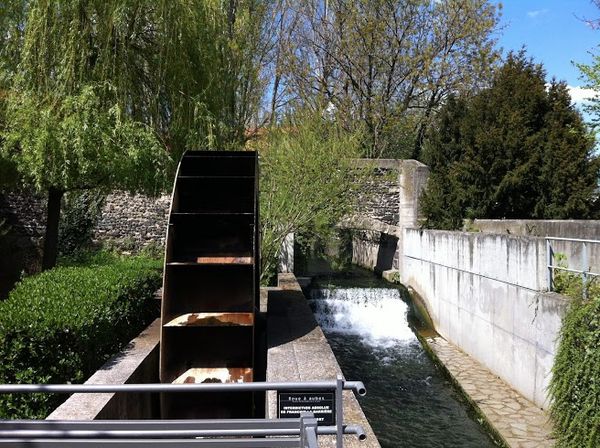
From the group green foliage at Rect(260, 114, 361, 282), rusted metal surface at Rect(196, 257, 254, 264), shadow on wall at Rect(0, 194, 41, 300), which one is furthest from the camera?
shadow on wall at Rect(0, 194, 41, 300)

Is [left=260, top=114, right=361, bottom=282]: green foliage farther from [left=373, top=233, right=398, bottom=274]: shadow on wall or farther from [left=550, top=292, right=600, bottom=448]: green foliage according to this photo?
[left=550, top=292, right=600, bottom=448]: green foliage

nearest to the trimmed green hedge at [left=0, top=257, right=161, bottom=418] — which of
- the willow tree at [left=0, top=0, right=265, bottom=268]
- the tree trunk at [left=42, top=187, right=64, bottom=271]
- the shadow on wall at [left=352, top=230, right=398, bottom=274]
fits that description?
the willow tree at [left=0, top=0, right=265, bottom=268]

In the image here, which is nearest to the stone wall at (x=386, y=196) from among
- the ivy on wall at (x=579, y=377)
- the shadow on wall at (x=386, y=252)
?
the shadow on wall at (x=386, y=252)

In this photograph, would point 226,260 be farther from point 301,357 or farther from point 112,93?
point 112,93

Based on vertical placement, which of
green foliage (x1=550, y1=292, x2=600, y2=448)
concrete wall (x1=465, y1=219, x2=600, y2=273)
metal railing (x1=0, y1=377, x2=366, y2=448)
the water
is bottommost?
the water

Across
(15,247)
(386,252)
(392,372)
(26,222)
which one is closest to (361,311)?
(392,372)

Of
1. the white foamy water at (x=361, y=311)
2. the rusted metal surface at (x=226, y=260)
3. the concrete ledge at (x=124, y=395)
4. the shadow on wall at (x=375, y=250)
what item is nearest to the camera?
the concrete ledge at (x=124, y=395)

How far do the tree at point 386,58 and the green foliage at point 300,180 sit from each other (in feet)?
21.6

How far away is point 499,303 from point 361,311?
194 inches

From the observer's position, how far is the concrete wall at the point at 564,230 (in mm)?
6719

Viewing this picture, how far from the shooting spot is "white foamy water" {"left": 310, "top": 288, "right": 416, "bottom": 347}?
40.2 ft

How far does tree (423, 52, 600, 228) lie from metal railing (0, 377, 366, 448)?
10.1 m

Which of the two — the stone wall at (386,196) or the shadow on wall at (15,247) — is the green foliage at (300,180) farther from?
the shadow on wall at (15,247)

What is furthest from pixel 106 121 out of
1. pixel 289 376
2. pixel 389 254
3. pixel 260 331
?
pixel 389 254
